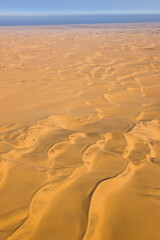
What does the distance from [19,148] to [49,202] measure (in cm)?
83

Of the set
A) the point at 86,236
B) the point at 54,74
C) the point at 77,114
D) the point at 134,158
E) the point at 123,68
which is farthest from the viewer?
the point at 123,68

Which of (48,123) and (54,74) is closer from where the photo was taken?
(48,123)

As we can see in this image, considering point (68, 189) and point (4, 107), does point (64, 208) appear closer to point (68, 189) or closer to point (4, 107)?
point (68, 189)

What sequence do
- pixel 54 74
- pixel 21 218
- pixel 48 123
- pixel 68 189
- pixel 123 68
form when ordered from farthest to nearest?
pixel 123 68, pixel 54 74, pixel 48 123, pixel 68 189, pixel 21 218

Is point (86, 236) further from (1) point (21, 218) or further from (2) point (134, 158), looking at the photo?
(2) point (134, 158)

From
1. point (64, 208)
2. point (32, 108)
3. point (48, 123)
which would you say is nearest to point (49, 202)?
point (64, 208)

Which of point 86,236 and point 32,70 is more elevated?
point 32,70

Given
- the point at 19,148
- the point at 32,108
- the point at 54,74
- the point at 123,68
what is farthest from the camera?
the point at 123,68

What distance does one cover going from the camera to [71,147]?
213cm

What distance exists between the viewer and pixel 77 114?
3.02 meters

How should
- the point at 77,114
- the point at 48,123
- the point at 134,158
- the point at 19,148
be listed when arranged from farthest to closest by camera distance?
the point at 77,114, the point at 48,123, the point at 19,148, the point at 134,158

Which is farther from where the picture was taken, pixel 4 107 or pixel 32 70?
pixel 32 70

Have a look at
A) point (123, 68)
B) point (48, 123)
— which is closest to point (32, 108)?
point (48, 123)

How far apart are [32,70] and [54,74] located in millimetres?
954
